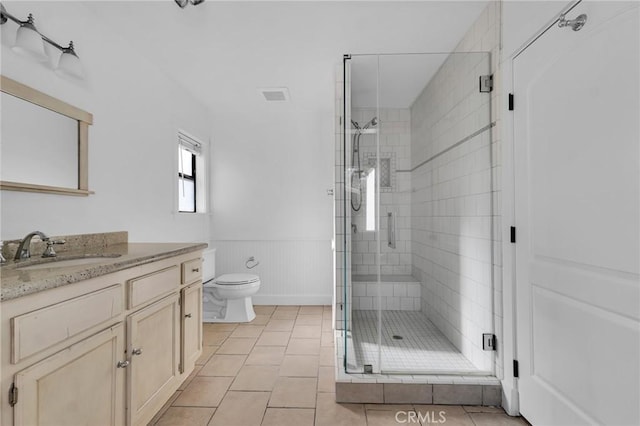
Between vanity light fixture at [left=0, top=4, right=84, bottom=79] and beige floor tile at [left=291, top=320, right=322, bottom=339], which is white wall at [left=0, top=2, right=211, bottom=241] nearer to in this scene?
vanity light fixture at [left=0, top=4, right=84, bottom=79]

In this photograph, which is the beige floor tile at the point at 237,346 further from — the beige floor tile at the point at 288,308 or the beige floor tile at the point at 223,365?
the beige floor tile at the point at 288,308

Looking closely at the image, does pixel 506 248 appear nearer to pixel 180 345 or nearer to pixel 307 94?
pixel 180 345

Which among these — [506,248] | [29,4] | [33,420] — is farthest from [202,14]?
[506,248]

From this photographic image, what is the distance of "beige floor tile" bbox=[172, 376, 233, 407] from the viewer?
1.89 meters

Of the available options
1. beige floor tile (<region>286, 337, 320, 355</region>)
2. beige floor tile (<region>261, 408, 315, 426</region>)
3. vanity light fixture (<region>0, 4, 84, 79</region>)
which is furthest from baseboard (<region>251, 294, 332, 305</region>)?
vanity light fixture (<region>0, 4, 84, 79</region>)

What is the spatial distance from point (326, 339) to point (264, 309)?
1.14 m

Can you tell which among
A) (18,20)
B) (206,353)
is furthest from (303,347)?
(18,20)

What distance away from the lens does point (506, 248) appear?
180 centimetres

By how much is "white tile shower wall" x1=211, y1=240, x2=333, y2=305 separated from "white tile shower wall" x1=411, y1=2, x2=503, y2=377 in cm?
164

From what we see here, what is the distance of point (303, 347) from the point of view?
8.75ft

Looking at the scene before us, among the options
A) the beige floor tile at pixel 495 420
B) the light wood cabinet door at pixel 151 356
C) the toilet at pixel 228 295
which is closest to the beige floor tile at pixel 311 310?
the toilet at pixel 228 295

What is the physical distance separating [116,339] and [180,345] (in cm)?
62

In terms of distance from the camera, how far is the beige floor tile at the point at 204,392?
189 cm

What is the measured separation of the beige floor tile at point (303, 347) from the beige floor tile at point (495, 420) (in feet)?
3.88
